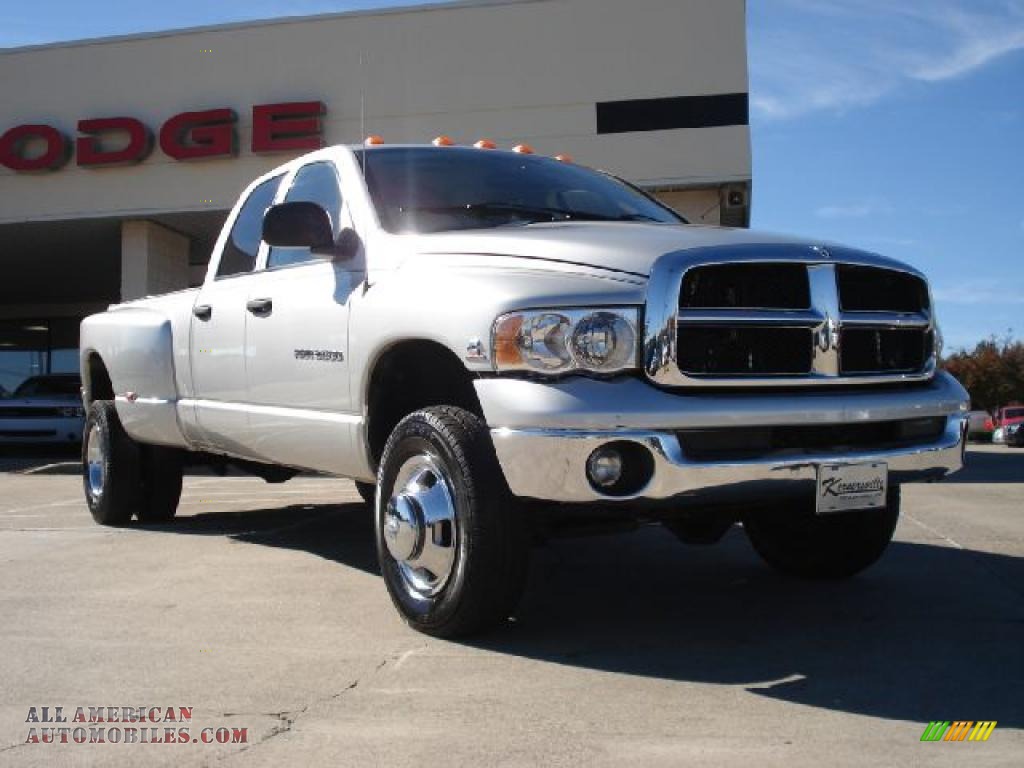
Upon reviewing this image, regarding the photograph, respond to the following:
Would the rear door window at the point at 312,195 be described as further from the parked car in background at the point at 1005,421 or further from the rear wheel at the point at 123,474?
the parked car in background at the point at 1005,421

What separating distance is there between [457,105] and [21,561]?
1333 cm

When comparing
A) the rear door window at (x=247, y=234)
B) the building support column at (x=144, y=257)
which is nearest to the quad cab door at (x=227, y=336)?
the rear door window at (x=247, y=234)

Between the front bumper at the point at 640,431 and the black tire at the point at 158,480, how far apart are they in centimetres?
414

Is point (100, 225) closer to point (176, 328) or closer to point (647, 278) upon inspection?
point (176, 328)

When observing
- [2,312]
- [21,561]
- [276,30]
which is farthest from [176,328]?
[2,312]

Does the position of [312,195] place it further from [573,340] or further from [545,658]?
[545,658]

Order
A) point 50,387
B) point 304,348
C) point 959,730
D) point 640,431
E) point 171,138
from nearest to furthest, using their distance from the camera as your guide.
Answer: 1. point 959,730
2. point 640,431
3. point 304,348
4. point 50,387
5. point 171,138

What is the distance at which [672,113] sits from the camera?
16.8 meters

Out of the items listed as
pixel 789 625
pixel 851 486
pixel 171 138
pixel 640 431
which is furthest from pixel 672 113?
pixel 640 431

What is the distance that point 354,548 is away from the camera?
6.00 meters

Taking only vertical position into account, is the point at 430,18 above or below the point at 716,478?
above

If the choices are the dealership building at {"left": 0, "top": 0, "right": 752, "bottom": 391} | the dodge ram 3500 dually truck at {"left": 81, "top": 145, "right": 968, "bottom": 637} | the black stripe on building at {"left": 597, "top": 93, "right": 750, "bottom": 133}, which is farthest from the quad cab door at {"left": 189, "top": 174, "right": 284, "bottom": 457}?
the black stripe on building at {"left": 597, "top": 93, "right": 750, "bottom": 133}

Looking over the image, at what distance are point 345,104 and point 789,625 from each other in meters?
15.8

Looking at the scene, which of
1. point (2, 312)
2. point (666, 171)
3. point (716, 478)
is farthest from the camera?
point (2, 312)
